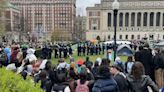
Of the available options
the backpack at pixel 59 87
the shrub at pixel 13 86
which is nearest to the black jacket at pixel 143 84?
the backpack at pixel 59 87

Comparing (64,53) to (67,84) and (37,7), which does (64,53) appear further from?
(37,7)

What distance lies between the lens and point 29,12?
162250mm

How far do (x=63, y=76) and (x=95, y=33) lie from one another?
121 m

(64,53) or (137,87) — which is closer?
(137,87)

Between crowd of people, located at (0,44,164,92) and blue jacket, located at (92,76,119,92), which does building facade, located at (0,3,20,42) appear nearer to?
crowd of people, located at (0,44,164,92)

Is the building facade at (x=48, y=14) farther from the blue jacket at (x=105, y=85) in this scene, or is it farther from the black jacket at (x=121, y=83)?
the blue jacket at (x=105, y=85)

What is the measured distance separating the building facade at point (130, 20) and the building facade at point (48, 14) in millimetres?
27368

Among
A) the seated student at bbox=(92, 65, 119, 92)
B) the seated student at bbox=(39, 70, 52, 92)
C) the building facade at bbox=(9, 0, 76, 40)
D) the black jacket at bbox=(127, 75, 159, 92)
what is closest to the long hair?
the black jacket at bbox=(127, 75, 159, 92)

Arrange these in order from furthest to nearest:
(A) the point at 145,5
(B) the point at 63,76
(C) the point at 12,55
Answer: (A) the point at 145,5
(C) the point at 12,55
(B) the point at 63,76

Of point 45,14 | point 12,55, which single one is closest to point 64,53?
point 12,55

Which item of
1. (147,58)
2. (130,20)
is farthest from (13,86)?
(130,20)

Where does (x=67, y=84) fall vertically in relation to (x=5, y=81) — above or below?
below

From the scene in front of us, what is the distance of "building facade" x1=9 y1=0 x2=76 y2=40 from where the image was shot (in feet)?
516

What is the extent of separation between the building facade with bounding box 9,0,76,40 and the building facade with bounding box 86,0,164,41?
27.4 meters
